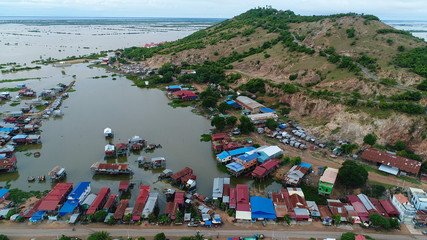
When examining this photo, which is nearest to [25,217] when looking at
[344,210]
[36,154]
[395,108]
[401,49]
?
[36,154]

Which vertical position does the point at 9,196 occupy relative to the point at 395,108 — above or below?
below

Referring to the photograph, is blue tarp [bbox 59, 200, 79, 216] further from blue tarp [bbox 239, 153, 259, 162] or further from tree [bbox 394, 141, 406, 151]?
tree [bbox 394, 141, 406, 151]

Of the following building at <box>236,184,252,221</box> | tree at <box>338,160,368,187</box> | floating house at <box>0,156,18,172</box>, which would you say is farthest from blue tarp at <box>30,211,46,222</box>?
A: tree at <box>338,160,368,187</box>

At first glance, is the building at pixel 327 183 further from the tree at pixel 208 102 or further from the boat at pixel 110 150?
the tree at pixel 208 102

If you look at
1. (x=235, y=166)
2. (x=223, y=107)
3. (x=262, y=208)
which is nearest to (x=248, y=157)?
(x=235, y=166)

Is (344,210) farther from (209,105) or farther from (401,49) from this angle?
(401,49)

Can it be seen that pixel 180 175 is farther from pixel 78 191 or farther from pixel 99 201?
pixel 78 191
